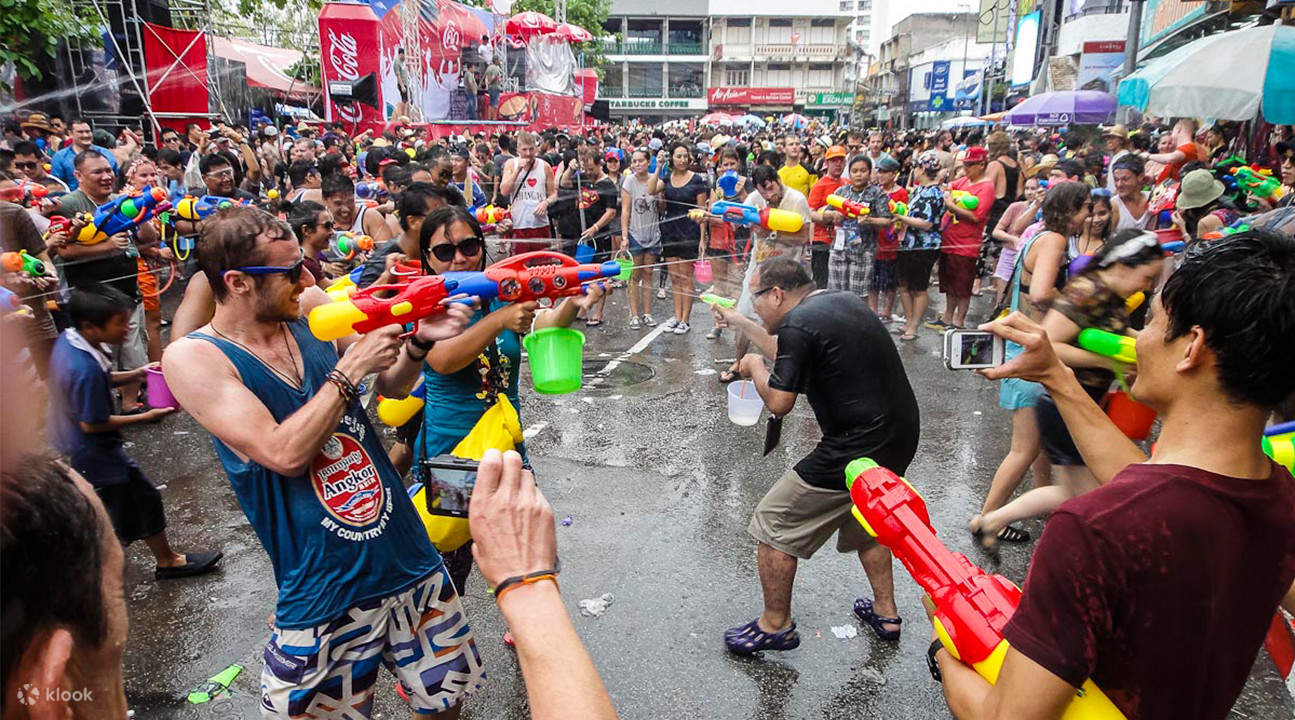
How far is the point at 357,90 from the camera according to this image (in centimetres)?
1947

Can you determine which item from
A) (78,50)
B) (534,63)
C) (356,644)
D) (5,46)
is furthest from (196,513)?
(534,63)

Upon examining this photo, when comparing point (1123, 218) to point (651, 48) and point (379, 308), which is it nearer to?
point (379, 308)

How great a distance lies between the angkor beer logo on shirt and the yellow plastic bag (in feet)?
1.94

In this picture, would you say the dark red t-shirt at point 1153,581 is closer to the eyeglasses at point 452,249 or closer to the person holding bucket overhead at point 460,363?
the person holding bucket overhead at point 460,363

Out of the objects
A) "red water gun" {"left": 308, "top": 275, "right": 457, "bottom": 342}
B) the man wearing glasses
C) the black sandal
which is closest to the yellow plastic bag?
"red water gun" {"left": 308, "top": 275, "right": 457, "bottom": 342}

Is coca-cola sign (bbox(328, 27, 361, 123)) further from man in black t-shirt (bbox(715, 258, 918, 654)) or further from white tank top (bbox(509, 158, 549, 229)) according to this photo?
man in black t-shirt (bbox(715, 258, 918, 654))

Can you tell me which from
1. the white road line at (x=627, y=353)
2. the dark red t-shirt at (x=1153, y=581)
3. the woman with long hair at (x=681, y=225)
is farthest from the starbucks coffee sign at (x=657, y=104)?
the dark red t-shirt at (x=1153, y=581)

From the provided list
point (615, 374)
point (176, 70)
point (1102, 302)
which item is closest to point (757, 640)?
point (1102, 302)

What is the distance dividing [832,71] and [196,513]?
71.9 m

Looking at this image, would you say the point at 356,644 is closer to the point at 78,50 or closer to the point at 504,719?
the point at 504,719

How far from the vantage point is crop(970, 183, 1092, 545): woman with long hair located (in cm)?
406

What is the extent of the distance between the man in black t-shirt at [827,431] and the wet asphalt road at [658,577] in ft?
0.81

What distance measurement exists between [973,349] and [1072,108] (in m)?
16.6

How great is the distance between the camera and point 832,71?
6894 cm
